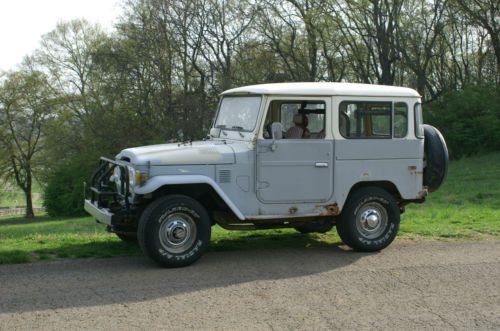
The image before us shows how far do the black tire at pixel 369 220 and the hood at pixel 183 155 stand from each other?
192cm

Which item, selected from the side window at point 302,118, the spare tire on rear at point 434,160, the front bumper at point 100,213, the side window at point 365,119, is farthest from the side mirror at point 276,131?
the spare tire on rear at point 434,160

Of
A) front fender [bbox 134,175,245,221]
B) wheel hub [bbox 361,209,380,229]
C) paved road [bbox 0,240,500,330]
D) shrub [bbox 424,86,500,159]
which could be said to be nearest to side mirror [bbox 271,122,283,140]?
front fender [bbox 134,175,245,221]

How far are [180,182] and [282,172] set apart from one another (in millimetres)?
1434

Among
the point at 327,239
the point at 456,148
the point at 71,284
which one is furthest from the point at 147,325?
the point at 456,148

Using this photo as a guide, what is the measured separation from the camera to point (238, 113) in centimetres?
881

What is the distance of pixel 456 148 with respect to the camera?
108 feet

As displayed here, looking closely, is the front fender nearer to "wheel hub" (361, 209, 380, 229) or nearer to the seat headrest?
the seat headrest

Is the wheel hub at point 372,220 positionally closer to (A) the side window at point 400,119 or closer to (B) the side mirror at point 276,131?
(A) the side window at point 400,119

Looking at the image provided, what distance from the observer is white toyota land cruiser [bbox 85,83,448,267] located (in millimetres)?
7719

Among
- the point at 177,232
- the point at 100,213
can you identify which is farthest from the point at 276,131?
the point at 100,213

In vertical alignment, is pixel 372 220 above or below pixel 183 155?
below

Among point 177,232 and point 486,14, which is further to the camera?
point 486,14

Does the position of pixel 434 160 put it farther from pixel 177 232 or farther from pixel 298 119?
pixel 177 232

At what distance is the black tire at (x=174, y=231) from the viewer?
296 inches
